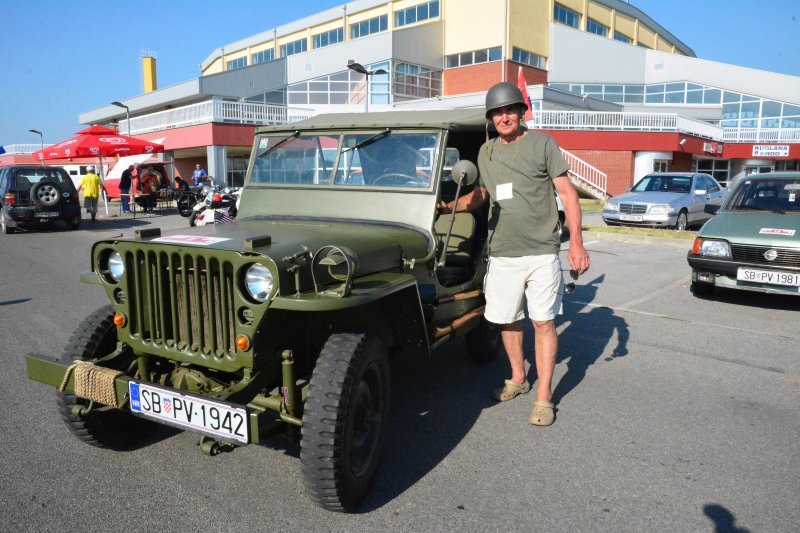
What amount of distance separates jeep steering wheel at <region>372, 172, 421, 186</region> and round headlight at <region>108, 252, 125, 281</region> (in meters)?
1.75

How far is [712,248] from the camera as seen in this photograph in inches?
294

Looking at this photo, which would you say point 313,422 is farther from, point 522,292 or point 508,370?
point 508,370

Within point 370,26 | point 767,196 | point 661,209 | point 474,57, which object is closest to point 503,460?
point 767,196

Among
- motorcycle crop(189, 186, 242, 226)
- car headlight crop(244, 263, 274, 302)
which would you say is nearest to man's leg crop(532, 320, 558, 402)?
car headlight crop(244, 263, 274, 302)

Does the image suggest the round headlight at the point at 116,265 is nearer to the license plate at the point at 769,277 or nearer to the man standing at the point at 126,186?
the license plate at the point at 769,277

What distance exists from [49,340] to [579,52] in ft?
137

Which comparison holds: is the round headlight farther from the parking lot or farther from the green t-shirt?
the green t-shirt

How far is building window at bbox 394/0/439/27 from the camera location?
3969cm

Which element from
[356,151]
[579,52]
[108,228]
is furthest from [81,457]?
[579,52]

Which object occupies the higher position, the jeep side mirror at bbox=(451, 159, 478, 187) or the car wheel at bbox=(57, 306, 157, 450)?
the jeep side mirror at bbox=(451, 159, 478, 187)

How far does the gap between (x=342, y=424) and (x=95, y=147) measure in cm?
1975

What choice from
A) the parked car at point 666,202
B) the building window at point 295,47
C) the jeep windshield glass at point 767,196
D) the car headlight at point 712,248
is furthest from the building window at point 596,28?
the car headlight at point 712,248

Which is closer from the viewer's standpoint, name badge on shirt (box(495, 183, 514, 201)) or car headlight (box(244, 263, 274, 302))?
car headlight (box(244, 263, 274, 302))

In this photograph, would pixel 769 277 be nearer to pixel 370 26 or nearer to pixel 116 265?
pixel 116 265
